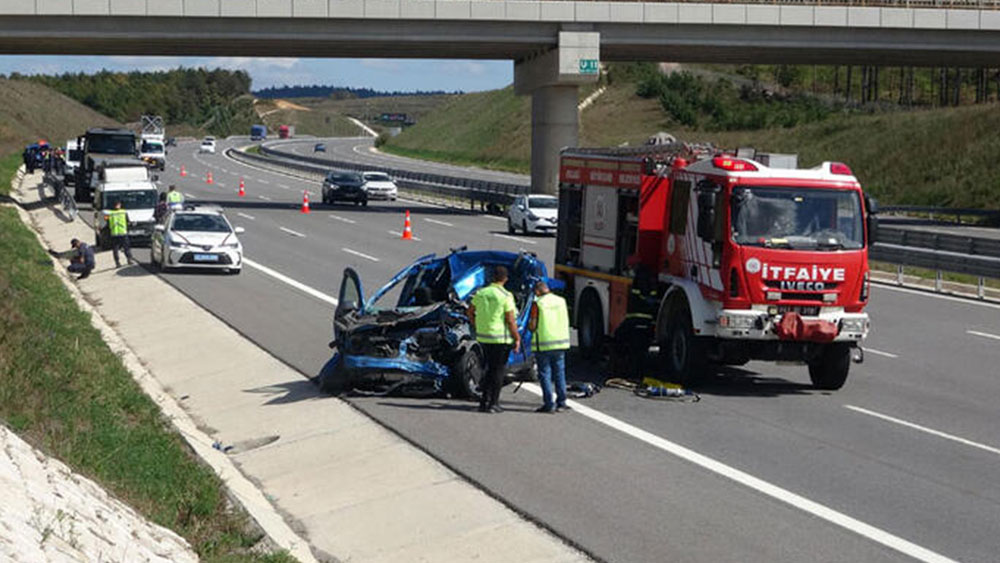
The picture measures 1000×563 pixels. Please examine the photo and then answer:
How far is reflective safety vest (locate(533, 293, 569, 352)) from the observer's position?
53.3 feet

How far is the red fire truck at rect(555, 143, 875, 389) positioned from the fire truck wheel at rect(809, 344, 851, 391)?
0.04 feet

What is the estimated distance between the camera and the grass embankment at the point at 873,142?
67.6m

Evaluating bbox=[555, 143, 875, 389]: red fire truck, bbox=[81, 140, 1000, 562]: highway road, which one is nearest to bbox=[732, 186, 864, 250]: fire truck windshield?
bbox=[555, 143, 875, 389]: red fire truck

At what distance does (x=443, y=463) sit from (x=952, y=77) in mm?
96892

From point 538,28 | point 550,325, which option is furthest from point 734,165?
point 538,28

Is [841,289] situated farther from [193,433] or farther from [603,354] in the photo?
[193,433]

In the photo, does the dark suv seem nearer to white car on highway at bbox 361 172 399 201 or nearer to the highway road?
white car on highway at bbox 361 172 399 201

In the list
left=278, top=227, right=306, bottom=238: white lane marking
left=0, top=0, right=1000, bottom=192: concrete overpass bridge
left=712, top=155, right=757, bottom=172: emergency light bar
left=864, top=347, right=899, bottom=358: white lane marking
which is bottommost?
left=278, top=227, right=306, bottom=238: white lane marking

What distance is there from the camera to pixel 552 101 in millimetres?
57344

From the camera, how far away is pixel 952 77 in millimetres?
104000

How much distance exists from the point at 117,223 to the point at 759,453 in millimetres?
23204

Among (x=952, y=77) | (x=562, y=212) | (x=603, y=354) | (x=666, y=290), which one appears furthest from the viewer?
(x=952, y=77)

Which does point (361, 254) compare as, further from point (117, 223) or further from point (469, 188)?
point (469, 188)

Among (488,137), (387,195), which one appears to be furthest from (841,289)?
(488,137)
